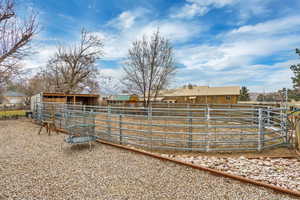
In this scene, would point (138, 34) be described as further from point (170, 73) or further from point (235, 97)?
point (235, 97)

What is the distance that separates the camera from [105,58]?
22219 millimetres

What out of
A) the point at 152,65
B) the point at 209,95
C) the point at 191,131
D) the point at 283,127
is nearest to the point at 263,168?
the point at 191,131

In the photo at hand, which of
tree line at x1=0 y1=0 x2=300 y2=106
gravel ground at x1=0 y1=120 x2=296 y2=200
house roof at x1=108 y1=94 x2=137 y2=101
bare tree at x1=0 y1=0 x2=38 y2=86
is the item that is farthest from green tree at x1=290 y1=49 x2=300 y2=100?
bare tree at x1=0 y1=0 x2=38 y2=86

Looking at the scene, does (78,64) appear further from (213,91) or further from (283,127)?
(283,127)

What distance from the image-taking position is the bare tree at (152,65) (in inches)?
626

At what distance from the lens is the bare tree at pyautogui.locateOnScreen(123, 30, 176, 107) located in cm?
1590

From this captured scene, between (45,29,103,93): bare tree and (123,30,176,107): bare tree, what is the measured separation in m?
8.20

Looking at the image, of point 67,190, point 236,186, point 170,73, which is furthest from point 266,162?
point 170,73

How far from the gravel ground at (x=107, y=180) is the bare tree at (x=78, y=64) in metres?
18.4

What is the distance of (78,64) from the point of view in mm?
21688

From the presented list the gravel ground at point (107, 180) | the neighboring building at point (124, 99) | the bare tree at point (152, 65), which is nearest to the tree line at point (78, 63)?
the bare tree at point (152, 65)

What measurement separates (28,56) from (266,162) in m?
14.2

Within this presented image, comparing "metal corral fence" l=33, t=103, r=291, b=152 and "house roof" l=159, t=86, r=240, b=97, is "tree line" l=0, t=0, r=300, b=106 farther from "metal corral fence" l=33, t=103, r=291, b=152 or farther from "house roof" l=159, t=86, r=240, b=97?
"metal corral fence" l=33, t=103, r=291, b=152

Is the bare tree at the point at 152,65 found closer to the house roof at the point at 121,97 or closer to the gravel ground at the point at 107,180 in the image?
the house roof at the point at 121,97
